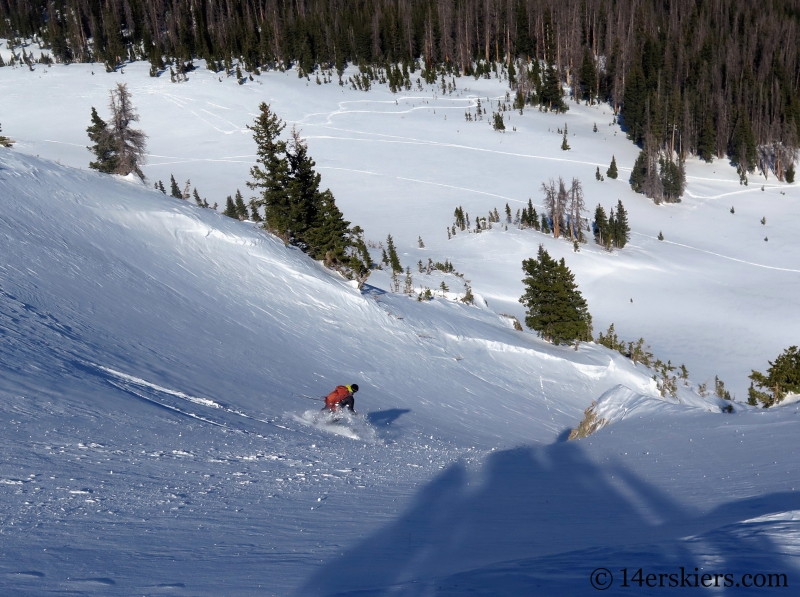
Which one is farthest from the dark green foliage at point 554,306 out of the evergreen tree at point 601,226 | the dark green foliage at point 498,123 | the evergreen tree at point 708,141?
the evergreen tree at point 708,141

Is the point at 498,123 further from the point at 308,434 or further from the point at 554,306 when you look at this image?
the point at 308,434

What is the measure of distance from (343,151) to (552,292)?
47255 mm

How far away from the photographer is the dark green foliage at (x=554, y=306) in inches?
1134

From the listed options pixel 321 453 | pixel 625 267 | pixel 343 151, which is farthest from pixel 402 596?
pixel 343 151

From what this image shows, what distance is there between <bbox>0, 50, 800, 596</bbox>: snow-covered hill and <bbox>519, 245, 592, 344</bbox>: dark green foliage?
1.65 metres

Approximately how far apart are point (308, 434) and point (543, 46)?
352 ft

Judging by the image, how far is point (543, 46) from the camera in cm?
10650

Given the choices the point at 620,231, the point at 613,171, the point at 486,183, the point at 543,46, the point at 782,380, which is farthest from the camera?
the point at 543,46

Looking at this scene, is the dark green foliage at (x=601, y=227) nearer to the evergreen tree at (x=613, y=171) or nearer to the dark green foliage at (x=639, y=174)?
the dark green foliage at (x=639, y=174)

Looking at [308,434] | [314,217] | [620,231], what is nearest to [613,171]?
[620,231]

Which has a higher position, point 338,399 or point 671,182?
point 338,399

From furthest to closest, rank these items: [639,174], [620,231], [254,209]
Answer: [639,174], [620,231], [254,209]

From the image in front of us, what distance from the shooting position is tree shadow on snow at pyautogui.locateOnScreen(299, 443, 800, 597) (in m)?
4.82

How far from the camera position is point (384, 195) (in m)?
62.1
